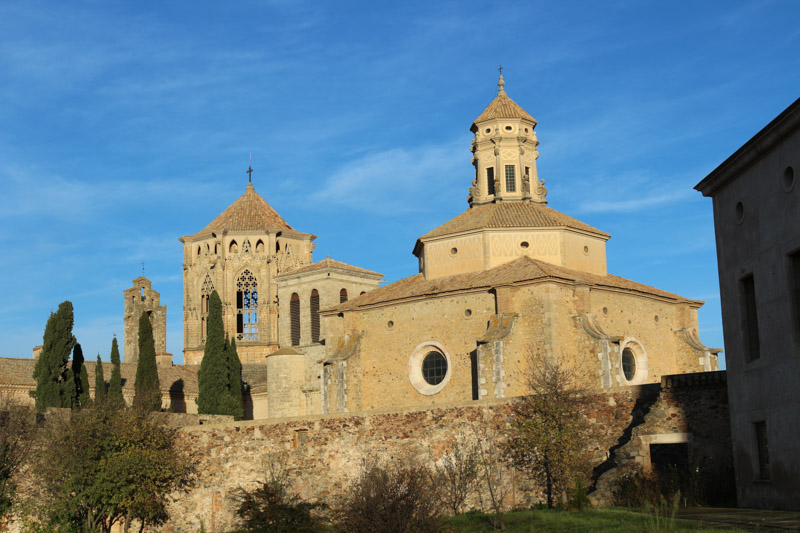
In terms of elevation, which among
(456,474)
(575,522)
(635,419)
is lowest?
(575,522)

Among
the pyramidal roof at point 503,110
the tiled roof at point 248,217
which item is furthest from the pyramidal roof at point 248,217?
the pyramidal roof at point 503,110

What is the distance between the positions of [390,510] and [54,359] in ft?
92.2

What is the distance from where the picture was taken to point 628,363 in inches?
1415

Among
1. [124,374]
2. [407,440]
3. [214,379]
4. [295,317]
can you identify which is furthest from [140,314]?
[407,440]

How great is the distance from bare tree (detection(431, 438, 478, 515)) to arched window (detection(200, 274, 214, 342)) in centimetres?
4799

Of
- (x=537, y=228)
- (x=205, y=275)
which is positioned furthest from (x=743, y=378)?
(x=205, y=275)

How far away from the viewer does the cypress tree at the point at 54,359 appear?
42.6 m

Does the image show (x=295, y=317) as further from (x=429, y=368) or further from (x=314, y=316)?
(x=429, y=368)

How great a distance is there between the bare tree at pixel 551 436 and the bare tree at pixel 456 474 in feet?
3.54

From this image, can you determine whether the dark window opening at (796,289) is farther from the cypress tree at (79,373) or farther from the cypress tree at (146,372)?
the cypress tree at (79,373)

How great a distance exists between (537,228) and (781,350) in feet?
65.5

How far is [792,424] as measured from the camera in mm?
17969

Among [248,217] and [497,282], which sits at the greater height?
[248,217]

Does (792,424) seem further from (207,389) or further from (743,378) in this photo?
(207,389)
